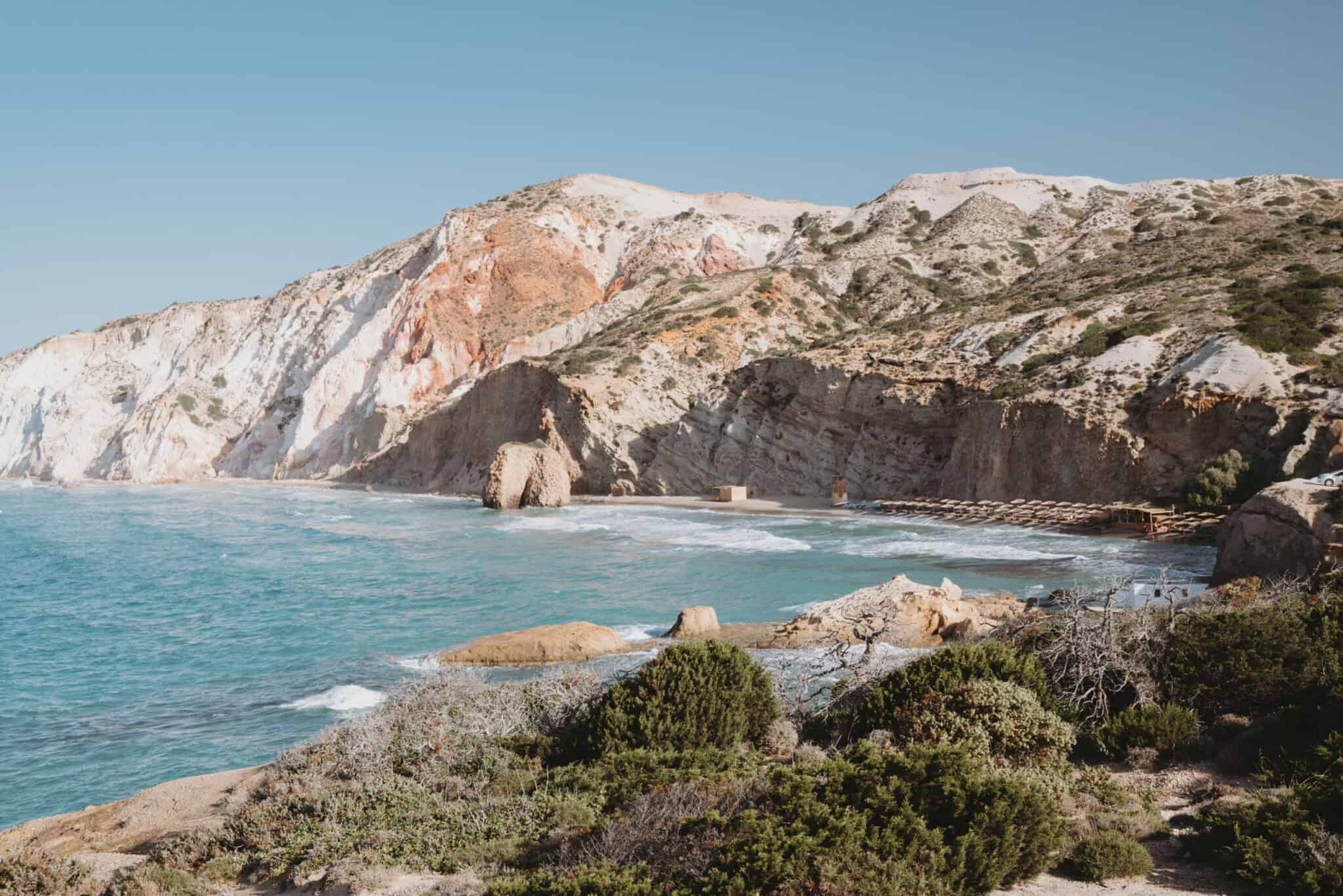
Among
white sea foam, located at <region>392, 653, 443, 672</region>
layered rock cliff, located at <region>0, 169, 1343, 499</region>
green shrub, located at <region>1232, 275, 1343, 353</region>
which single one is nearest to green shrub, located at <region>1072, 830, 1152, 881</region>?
white sea foam, located at <region>392, 653, 443, 672</region>

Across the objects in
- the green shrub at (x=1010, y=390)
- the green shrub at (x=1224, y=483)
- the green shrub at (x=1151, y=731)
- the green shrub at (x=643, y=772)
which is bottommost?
the green shrub at (x=643, y=772)

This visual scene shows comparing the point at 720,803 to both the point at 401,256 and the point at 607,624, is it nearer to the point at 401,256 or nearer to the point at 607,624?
the point at 607,624

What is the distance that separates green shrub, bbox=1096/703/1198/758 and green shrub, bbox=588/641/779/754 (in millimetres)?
3281

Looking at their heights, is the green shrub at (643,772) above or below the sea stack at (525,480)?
below

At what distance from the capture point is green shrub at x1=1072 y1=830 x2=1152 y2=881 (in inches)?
248

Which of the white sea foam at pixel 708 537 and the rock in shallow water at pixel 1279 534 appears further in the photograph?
the white sea foam at pixel 708 537

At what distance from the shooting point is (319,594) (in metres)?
26.1

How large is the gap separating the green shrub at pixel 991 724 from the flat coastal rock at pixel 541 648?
930cm

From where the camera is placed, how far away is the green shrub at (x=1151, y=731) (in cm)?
880

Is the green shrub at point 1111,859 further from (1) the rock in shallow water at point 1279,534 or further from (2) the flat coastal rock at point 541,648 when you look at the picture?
(1) the rock in shallow water at point 1279,534

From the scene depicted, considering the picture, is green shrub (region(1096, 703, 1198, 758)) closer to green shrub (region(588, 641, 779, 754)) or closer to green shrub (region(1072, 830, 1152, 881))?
green shrub (region(1072, 830, 1152, 881))

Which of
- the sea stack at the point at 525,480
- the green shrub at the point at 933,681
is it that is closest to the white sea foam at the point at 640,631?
the green shrub at the point at 933,681

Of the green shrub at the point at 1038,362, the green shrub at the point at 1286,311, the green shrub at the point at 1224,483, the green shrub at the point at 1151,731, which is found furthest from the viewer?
the green shrub at the point at 1038,362

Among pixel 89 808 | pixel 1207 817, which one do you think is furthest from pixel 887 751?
pixel 89 808
